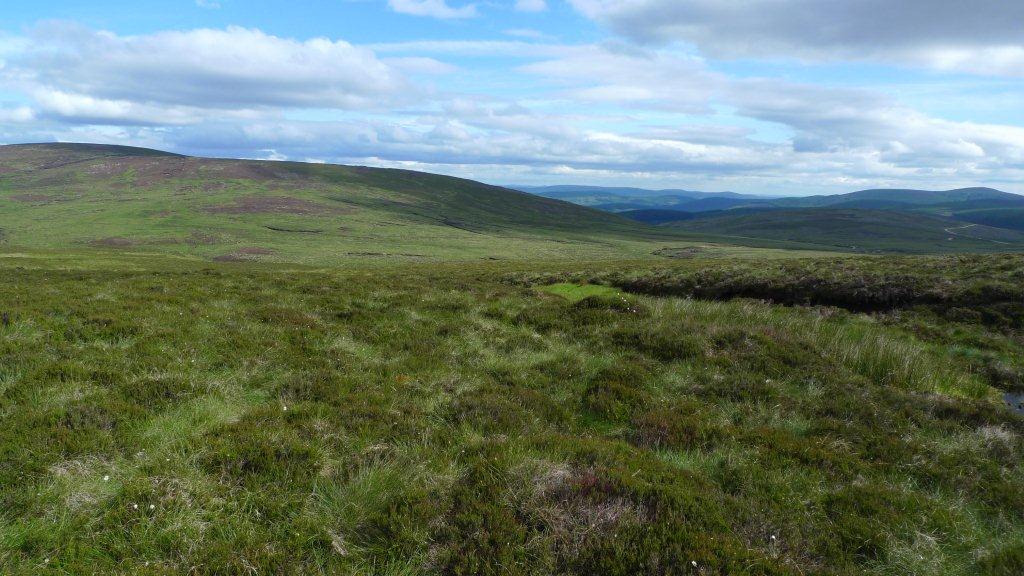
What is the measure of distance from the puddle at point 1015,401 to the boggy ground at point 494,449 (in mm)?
303

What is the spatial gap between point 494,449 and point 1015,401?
1132 centimetres

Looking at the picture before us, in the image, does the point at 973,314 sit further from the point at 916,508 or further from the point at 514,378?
the point at 514,378

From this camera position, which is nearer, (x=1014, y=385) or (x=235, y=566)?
(x=235, y=566)

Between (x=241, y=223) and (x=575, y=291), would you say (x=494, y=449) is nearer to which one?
(x=575, y=291)

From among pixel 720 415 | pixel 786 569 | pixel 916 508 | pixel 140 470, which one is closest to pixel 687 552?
pixel 786 569

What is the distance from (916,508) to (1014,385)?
8.03 metres

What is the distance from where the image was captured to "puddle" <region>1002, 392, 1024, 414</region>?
9938 millimetres

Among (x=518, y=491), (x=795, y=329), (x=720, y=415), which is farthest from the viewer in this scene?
(x=795, y=329)

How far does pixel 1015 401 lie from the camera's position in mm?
10469

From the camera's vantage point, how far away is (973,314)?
16.2 m

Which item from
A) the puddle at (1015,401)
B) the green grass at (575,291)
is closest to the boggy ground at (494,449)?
the puddle at (1015,401)

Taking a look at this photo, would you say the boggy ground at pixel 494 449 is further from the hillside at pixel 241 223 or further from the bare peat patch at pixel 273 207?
the bare peat patch at pixel 273 207

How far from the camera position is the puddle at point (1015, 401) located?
994 centimetres

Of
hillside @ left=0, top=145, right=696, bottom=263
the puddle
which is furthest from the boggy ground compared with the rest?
hillside @ left=0, top=145, right=696, bottom=263
